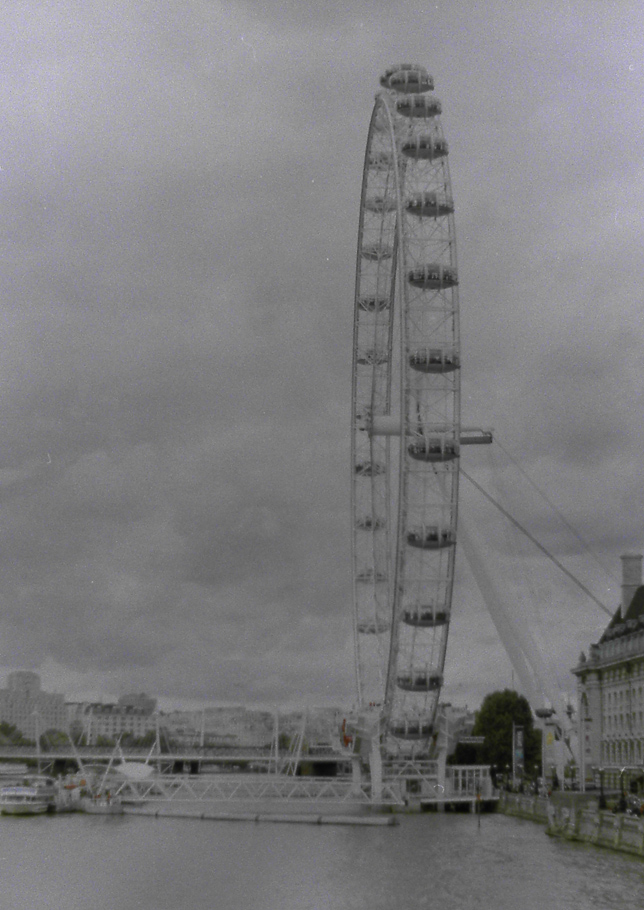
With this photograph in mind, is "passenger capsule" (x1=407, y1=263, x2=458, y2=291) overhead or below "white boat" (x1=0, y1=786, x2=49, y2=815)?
overhead

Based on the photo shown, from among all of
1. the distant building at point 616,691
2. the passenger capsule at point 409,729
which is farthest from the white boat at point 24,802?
the distant building at point 616,691

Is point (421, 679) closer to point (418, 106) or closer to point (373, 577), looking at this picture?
point (373, 577)

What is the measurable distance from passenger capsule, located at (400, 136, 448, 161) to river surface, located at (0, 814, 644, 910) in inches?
825

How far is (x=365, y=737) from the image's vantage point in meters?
57.3

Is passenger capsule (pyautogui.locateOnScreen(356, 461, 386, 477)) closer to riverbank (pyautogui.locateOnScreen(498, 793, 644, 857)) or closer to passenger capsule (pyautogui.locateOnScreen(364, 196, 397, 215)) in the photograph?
passenger capsule (pyautogui.locateOnScreen(364, 196, 397, 215))

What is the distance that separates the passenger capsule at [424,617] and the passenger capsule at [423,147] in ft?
47.8

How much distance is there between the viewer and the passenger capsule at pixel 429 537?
50.0 metres

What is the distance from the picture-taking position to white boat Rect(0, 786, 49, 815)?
197ft

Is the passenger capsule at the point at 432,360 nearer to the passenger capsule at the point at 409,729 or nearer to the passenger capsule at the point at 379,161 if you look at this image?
the passenger capsule at the point at 379,161

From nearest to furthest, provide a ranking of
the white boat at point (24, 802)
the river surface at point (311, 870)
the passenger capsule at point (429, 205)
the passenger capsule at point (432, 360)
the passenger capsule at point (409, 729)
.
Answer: the river surface at point (311, 870)
the passenger capsule at point (432, 360)
the passenger capsule at point (429, 205)
the passenger capsule at point (409, 729)
the white boat at point (24, 802)

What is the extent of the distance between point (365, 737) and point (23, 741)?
113959mm

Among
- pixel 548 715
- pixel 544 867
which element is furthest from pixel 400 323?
pixel 544 867

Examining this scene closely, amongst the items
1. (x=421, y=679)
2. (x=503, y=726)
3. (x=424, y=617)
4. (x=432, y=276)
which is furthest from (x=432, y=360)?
(x=503, y=726)

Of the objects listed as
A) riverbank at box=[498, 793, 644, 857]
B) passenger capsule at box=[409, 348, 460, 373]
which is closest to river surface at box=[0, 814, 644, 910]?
riverbank at box=[498, 793, 644, 857]
